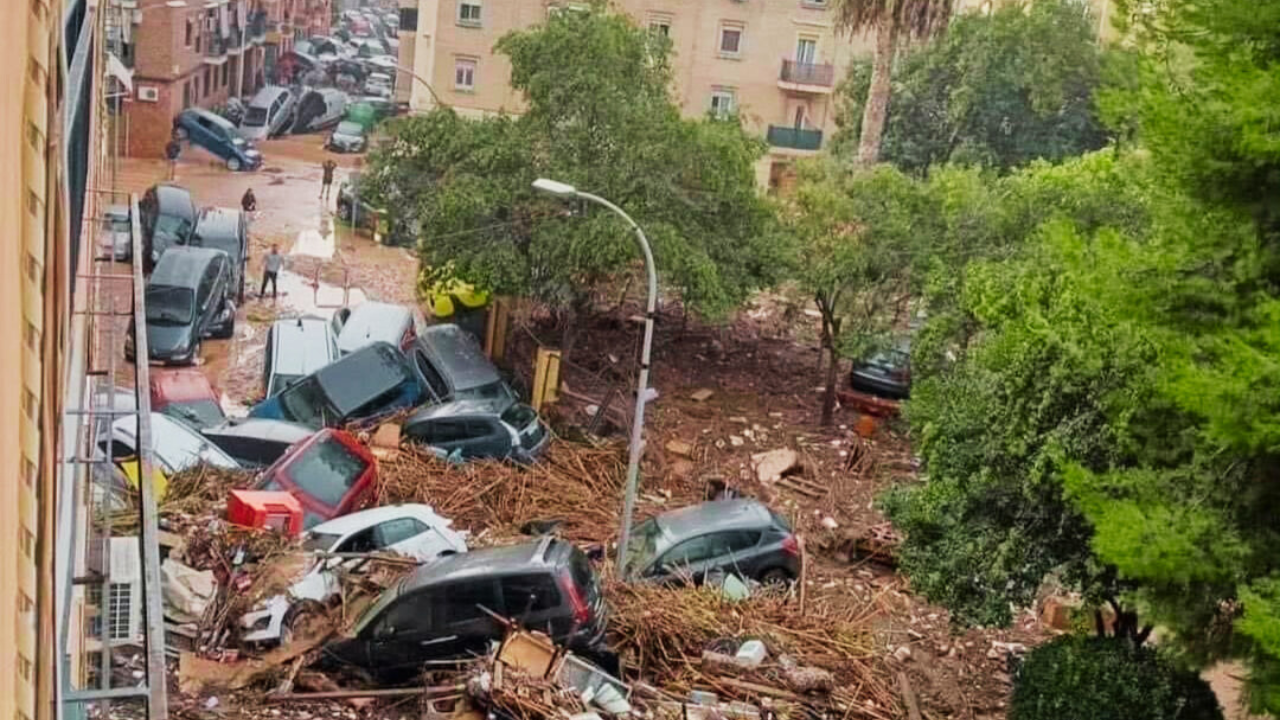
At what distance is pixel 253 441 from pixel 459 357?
3.99 meters

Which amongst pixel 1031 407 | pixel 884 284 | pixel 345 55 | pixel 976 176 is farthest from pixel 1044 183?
pixel 345 55

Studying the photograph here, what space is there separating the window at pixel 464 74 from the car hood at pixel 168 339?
17.1 metres

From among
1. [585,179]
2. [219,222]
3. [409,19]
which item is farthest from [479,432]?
[409,19]

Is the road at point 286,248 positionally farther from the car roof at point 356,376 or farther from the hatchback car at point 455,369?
the hatchback car at point 455,369

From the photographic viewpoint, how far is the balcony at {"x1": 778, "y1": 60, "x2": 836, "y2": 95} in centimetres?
3666

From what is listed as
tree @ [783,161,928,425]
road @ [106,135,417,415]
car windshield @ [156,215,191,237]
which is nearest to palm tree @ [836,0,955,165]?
tree @ [783,161,928,425]

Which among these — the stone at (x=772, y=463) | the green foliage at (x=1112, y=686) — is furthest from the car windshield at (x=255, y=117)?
the green foliage at (x=1112, y=686)

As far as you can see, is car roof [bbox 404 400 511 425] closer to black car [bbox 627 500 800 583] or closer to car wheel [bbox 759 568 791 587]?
black car [bbox 627 500 800 583]

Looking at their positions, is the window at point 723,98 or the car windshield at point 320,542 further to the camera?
the window at point 723,98

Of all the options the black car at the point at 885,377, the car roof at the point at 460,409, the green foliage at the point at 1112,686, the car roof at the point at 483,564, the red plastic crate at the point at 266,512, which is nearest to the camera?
the green foliage at the point at 1112,686

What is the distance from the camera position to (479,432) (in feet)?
57.0

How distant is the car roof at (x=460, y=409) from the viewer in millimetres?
17500

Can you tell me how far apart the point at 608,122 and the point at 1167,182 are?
11814mm

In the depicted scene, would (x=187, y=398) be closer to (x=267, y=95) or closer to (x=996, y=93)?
(x=996, y=93)
